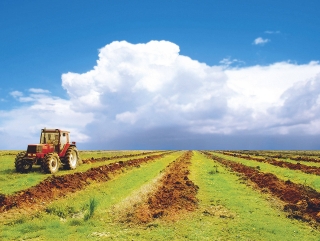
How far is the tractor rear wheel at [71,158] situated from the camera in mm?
25941

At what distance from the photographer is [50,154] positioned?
→ 75.1 ft

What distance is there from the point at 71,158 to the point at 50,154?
3.98m

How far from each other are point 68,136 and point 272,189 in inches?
713

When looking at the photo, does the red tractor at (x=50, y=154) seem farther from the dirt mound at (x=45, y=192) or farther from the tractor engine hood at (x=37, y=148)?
the dirt mound at (x=45, y=192)

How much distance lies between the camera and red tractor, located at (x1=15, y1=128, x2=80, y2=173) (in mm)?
22922

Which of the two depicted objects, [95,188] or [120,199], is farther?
[95,188]

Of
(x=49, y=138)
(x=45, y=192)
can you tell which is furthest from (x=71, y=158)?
(x=45, y=192)

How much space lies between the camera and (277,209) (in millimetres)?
12430

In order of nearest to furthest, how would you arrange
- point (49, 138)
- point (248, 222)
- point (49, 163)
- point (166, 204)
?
point (248, 222) → point (166, 204) → point (49, 163) → point (49, 138)

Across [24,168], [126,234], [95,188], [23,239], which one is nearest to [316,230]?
[126,234]

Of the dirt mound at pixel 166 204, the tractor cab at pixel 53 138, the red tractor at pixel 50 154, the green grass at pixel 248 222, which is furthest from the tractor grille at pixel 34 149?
the green grass at pixel 248 222

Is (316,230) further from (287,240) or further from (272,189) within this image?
(272,189)

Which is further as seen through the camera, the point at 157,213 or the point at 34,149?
the point at 34,149

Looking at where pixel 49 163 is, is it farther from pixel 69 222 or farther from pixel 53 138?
pixel 69 222
